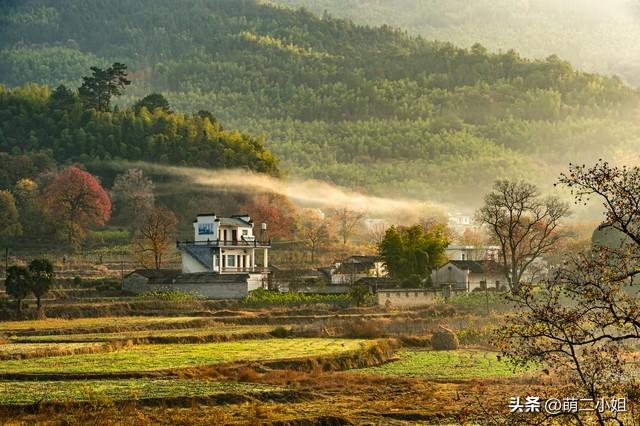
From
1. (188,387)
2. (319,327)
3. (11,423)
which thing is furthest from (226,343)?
(11,423)

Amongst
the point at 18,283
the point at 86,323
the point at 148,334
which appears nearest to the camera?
the point at 148,334

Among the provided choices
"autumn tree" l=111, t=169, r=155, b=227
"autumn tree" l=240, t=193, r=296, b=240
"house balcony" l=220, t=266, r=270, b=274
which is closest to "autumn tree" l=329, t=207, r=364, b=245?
"autumn tree" l=240, t=193, r=296, b=240

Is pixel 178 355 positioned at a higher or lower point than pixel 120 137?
lower

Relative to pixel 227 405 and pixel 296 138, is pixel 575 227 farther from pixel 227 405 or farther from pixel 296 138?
pixel 227 405

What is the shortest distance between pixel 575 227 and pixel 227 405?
320 ft

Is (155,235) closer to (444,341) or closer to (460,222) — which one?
(444,341)

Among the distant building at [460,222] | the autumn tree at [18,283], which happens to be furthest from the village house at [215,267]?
the distant building at [460,222]

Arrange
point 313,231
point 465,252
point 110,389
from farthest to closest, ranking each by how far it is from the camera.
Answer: point 313,231, point 465,252, point 110,389

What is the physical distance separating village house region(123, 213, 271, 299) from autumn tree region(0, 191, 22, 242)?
21572mm

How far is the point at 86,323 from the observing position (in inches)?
2137

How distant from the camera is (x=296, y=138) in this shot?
187125 mm

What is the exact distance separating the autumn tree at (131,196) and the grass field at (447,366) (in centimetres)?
6375

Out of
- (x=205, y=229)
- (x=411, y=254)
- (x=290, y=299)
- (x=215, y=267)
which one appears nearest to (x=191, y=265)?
(x=215, y=267)

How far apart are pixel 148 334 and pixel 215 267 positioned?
30.6 meters
